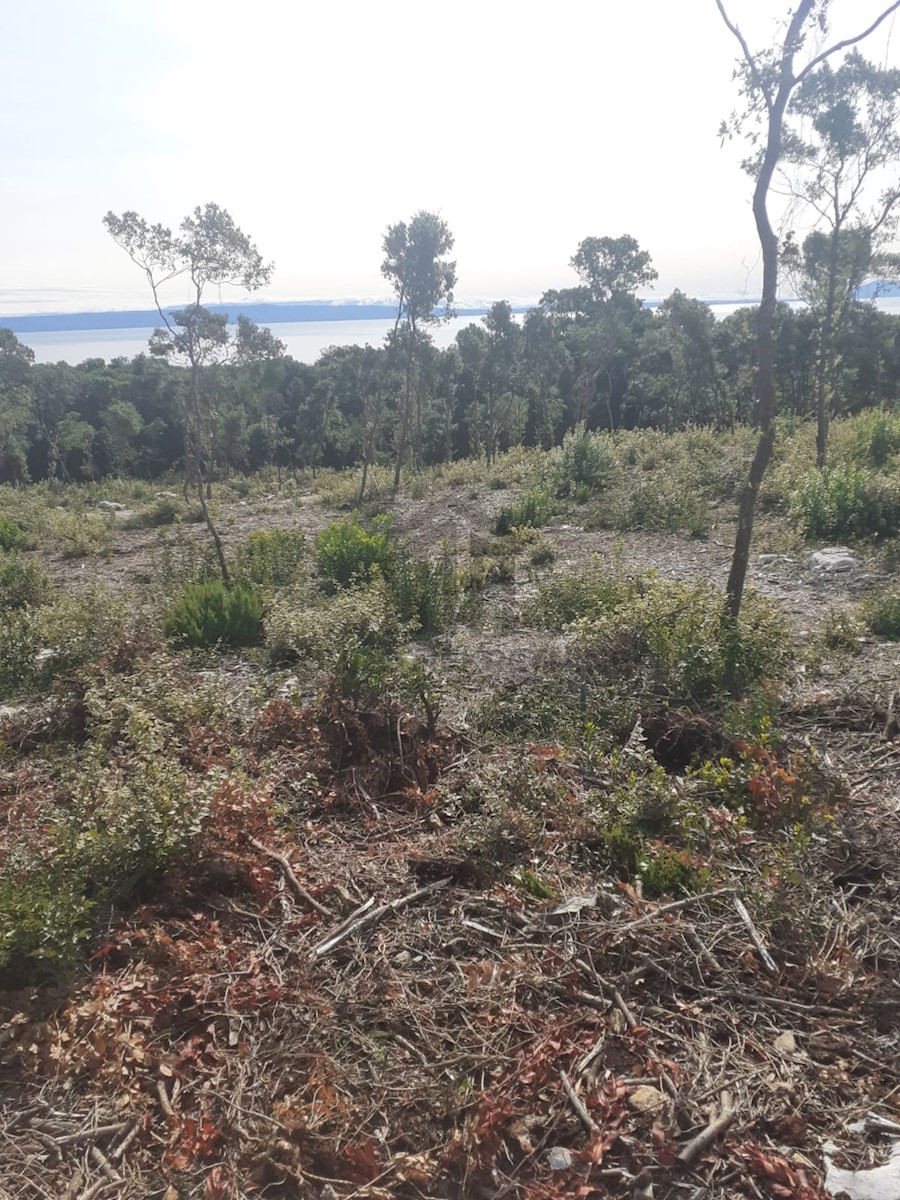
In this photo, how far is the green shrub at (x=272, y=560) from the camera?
876cm

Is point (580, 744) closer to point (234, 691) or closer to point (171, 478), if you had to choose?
point (234, 691)

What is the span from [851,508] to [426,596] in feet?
17.5

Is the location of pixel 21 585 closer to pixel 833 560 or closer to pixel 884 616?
pixel 884 616

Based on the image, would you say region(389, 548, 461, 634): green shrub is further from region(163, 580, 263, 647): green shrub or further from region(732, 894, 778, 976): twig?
region(732, 894, 778, 976): twig

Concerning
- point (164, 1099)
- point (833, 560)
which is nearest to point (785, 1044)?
point (164, 1099)

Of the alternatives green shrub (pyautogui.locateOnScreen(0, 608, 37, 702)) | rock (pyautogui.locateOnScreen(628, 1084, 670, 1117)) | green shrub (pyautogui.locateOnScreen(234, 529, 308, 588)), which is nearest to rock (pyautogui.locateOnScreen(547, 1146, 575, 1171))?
rock (pyautogui.locateOnScreen(628, 1084, 670, 1117))

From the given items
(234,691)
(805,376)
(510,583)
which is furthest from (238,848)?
(805,376)

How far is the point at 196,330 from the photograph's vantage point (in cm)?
1024

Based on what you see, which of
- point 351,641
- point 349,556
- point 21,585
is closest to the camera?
point 351,641

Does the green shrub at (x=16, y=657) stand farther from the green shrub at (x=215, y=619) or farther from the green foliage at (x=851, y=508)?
the green foliage at (x=851, y=508)

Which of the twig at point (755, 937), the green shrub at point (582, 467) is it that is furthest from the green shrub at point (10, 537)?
the twig at point (755, 937)

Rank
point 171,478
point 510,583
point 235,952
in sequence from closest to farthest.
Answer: point 235,952
point 510,583
point 171,478

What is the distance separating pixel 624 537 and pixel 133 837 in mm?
8214

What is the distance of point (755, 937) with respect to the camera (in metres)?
2.50
